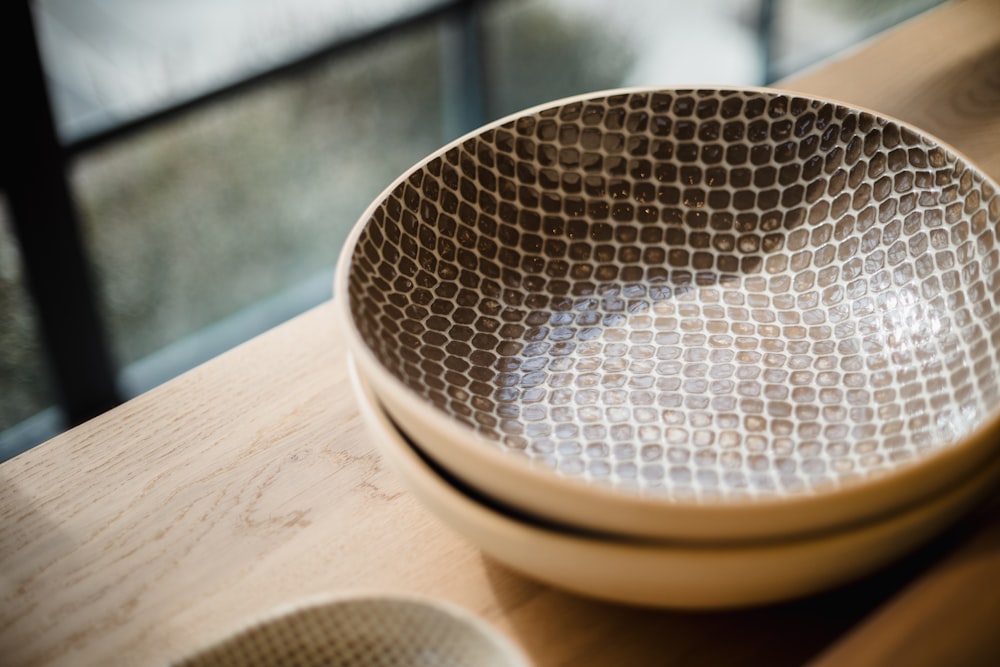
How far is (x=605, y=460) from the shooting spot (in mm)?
523

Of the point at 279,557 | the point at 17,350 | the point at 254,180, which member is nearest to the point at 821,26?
the point at 254,180

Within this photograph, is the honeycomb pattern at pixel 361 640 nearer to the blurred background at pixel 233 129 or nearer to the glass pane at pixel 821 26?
the blurred background at pixel 233 129

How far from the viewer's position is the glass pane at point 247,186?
1495 millimetres

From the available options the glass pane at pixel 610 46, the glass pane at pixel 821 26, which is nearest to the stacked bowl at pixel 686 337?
the glass pane at pixel 610 46

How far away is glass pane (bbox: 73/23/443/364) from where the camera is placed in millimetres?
1495

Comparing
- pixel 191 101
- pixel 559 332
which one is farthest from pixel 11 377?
pixel 559 332

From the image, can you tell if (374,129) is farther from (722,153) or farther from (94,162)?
(722,153)

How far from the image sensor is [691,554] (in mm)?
373

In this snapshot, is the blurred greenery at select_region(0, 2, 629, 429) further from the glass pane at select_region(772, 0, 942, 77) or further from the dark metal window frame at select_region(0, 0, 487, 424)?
the glass pane at select_region(772, 0, 942, 77)

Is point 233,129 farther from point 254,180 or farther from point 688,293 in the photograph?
point 688,293

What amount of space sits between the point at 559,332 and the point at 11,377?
116 centimetres

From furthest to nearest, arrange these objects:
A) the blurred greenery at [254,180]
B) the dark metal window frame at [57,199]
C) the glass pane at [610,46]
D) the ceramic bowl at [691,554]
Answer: the glass pane at [610,46]
the blurred greenery at [254,180]
the dark metal window frame at [57,199]
the ceramic bowl at [691,554]

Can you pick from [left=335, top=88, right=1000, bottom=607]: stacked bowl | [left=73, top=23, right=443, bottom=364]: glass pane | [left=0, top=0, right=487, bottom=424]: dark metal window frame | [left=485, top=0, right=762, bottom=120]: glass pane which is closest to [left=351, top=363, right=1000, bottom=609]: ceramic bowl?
[left=335, top=88, right=1000, bottom=607]: stacked bowl

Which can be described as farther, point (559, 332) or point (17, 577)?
point (559, 332)
